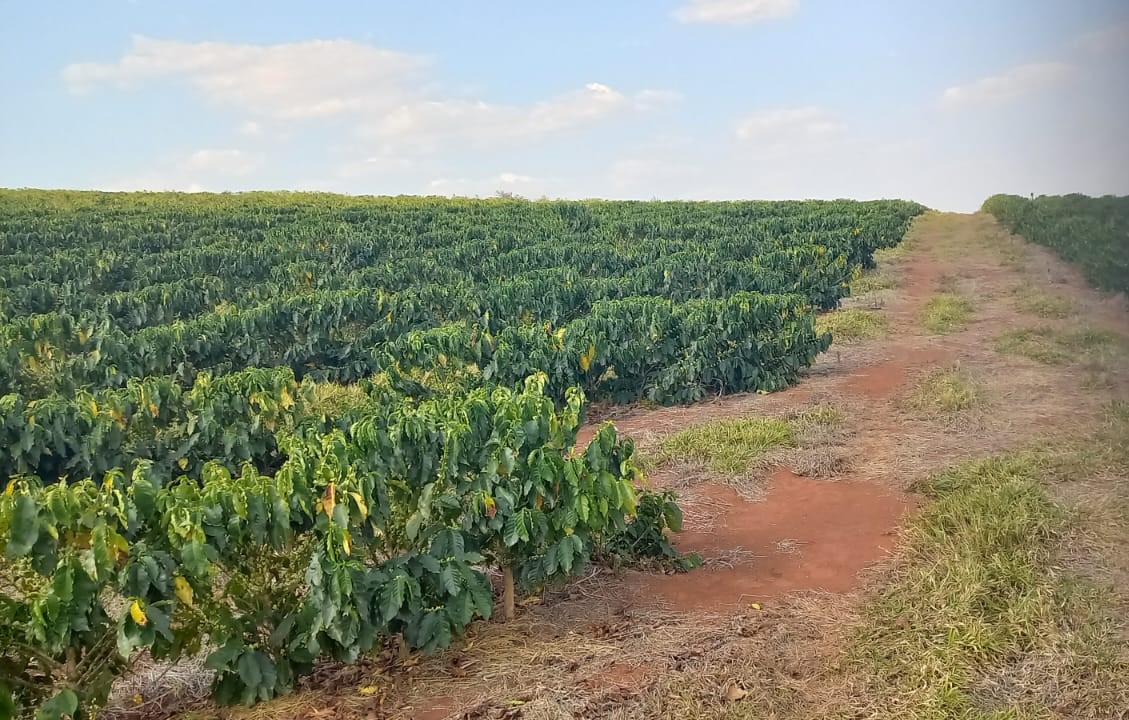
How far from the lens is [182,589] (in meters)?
3.26

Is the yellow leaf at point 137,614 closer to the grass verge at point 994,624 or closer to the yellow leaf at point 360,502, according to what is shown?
the yellow leaf at point 360,502

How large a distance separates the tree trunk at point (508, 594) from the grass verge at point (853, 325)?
26.1 feet

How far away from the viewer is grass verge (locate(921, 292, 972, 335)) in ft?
39.4

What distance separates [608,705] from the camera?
3514 mm

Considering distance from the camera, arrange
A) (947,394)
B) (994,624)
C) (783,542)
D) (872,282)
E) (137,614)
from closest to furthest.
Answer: (137,614)
(994,624)
(783,542)
(947,394)
(872,282)

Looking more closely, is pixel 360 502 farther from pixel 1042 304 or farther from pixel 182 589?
pixel 1042 304

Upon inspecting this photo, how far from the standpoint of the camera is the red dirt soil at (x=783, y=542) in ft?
15.0

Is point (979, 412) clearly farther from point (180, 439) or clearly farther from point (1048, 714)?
point (180, 439)

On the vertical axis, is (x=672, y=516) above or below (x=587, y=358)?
below

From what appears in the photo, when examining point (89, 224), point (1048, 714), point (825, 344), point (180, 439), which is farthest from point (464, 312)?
point (89, 224)

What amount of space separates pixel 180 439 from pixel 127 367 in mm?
2570

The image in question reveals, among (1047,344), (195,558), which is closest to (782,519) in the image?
(195,558)

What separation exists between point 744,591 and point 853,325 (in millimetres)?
8720

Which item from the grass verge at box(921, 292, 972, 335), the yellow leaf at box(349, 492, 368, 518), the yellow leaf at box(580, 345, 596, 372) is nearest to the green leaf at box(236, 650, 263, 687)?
the yellow leaf at box(349, 492, 368, 518)
